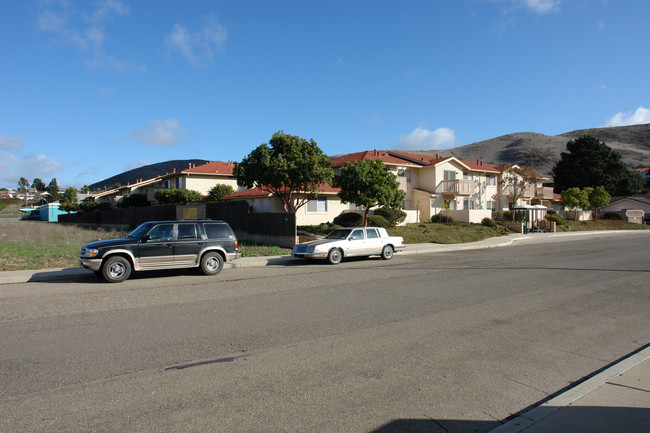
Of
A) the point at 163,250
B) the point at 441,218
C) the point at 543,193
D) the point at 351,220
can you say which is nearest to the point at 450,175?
the point at 441,218

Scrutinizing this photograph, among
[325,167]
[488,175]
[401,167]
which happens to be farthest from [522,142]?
[325,167]

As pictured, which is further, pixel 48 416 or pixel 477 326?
pixel 477 326

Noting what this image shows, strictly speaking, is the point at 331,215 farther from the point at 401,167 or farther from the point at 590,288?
the point at 590,288

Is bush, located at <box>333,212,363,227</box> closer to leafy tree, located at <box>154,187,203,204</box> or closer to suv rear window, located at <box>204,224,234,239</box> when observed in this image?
suv rear window, located at <box>204,224,234,239</box>

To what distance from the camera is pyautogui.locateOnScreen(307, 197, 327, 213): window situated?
105 feet

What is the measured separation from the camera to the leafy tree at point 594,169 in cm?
7650

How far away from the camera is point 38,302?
9078 mm

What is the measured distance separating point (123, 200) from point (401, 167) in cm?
3462

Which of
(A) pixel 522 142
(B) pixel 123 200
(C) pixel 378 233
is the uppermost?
(A) pixel 522 142

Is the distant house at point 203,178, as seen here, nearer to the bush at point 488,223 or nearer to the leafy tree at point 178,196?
the leafy tree at point 178,196

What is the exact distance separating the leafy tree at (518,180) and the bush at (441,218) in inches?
537

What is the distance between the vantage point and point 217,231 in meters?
13.8

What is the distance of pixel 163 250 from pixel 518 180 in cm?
4681

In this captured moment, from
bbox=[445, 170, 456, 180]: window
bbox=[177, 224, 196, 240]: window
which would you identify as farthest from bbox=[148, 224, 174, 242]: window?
bbox=[445, 170, 456, 180]: window
